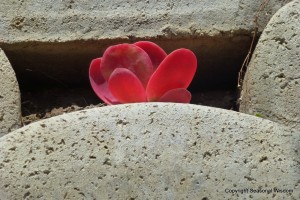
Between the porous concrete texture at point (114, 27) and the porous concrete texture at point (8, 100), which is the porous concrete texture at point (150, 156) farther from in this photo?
the porous concrete texture at point (114, 27)

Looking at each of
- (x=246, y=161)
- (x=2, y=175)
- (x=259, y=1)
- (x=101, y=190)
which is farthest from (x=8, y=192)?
(x=259, y=1)

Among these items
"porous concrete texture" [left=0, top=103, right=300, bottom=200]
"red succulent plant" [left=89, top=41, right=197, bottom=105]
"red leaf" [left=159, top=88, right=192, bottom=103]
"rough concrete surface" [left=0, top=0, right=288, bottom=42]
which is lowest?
"porous concrete texture" [left=0, top=103, right=300, bottom=200]

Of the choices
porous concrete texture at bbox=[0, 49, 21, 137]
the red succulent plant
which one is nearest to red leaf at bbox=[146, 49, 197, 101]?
the red succulent plant

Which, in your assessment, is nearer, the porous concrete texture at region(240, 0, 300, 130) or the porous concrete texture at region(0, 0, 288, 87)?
the porous concrete texture at region(240, 0, 300, 130)

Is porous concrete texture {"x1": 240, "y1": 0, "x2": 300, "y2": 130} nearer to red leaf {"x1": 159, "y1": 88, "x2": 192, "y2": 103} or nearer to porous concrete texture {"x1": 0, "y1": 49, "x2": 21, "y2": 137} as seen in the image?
red leaf {"x1": 159, "y1": 88, "x2": 192, "y2": 103}

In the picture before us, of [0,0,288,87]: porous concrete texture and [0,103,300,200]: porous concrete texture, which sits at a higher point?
[0,0,288,87]: porous concrete texture
